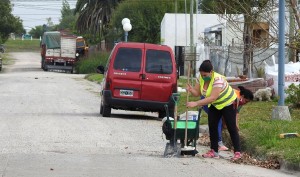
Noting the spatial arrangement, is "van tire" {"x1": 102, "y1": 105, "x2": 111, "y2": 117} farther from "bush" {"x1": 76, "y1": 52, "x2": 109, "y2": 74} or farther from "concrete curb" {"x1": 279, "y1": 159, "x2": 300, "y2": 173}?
"bush" {"x1": 76, "y1": 52, "x2": 109, "y2": 74}

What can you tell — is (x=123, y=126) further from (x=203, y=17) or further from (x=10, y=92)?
(x=203, y=17)

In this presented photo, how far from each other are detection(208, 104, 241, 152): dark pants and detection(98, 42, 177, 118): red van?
704 cm

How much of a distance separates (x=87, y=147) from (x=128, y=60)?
6.55 meters

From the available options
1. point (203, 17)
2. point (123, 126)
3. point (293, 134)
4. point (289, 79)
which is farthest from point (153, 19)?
point (293, 134)

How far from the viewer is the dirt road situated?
11250 millimetres

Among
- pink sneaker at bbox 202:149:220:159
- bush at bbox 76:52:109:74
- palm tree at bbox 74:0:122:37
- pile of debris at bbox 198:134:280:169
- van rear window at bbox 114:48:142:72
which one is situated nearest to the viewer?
pile of debris at bbox 198:134:280:169

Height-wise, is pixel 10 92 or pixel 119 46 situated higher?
pixel 119 46

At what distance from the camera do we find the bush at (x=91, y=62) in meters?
57.3

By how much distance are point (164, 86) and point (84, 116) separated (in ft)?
7.63

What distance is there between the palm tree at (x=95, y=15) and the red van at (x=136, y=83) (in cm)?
5551

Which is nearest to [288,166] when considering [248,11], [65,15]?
[248,11]

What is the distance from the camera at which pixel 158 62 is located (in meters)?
20.5

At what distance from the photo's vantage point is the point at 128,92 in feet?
66.4

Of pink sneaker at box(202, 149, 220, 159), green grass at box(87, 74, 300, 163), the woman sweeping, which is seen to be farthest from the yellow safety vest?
green grass at box(87, 74, 300, 163)
